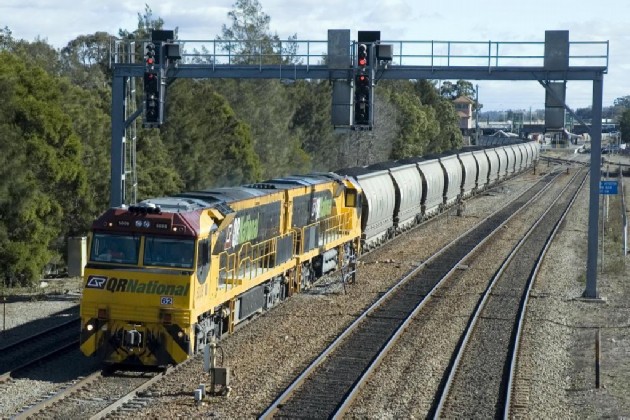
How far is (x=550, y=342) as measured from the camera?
2411cm

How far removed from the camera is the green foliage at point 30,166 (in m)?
32.1

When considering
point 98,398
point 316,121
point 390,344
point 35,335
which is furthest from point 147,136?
point 316,121

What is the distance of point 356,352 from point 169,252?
17.1 feet

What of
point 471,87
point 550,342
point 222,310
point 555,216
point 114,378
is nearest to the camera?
point 114,378

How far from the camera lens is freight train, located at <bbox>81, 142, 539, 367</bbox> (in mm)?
19266

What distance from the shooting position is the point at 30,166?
3341 centimetres

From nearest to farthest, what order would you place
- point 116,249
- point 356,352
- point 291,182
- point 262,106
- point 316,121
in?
1. point 116,249
2. point 356,352
3. point 291,182
4. point 262,106
5. point 316,121

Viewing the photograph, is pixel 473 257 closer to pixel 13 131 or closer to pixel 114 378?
pixel 13 131

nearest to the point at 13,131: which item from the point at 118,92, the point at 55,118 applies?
the point at 55,118

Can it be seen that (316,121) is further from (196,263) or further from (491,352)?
(196,263)

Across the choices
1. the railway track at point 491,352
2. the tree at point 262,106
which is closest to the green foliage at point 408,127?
the tree at point 262,106

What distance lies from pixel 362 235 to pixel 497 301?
1096cm

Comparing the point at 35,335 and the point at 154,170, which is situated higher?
the point at 154,170

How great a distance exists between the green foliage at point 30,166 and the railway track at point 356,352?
1201 centimetres
